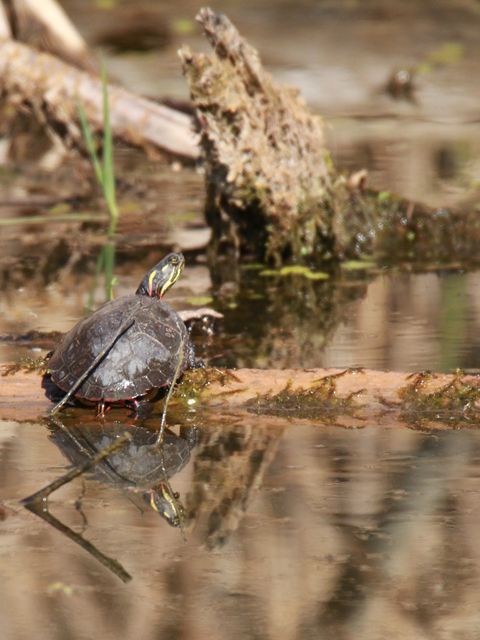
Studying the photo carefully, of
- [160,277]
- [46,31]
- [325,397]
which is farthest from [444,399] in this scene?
[46,31]

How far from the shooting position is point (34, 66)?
9.02 m

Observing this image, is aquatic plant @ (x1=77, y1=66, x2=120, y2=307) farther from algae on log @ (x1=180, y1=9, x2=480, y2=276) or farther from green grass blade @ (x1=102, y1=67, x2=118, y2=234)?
algae on log @ (x1=180, y1=9, x2=480, y2=276)

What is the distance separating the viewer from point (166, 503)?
3887 mm

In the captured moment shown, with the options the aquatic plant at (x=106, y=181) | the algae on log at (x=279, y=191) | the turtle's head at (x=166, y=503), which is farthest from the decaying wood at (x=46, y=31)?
the turtle's head at (x=166, y=503)

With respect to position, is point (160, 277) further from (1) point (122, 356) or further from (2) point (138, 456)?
(2) point (138, 456)

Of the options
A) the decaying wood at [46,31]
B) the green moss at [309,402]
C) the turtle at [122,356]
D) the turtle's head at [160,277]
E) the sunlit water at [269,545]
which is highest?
the decaying wood at [46,31]

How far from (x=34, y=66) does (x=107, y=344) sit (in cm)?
492

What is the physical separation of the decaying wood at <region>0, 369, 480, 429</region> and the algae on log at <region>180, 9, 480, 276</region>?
2508 millimetres

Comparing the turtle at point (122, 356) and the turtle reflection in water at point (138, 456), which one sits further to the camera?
the turtle at point (122, 356)

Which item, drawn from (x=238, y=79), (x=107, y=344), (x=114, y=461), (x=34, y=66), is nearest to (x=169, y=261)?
(x=107, y=344)

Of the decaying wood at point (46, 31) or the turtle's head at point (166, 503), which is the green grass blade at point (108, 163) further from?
the turtle's head at point (166, 503)

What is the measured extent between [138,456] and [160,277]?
1194mm

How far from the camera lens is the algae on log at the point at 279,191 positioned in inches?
271

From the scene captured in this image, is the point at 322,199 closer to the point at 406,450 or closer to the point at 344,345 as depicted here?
the point at 344,345
